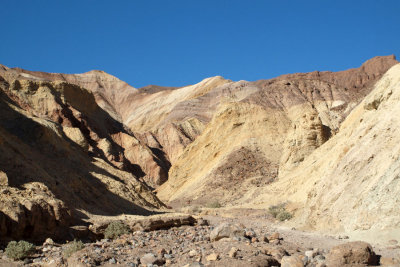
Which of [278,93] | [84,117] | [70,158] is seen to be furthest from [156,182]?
[70,158]

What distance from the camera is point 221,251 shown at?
12.1 m

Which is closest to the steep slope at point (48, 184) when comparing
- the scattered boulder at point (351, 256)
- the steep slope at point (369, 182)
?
the steep slope at point (369, 182)

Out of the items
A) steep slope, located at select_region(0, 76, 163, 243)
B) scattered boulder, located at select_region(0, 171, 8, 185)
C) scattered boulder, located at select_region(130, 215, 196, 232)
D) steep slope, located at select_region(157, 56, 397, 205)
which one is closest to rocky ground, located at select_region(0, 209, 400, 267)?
scattered boulder, located at select_region(130, 215, 196, 232)

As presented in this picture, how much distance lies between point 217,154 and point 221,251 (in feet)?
141

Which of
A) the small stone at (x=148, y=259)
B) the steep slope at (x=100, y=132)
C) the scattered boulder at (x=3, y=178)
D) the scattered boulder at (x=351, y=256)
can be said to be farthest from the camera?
the steep slope at (x=100, y=132)

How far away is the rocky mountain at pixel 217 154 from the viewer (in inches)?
658

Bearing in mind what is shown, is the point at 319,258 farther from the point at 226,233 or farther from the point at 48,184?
the point at 48,184

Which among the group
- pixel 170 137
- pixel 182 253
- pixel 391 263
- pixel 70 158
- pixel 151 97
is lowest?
pixel 391 263

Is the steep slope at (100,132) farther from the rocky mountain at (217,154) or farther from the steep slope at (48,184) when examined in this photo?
the steep slope at (48,184)

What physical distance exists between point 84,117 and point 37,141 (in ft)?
122

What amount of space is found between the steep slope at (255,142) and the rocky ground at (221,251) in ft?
79.7

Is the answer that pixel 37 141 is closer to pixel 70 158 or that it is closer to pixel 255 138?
pixel 70 158

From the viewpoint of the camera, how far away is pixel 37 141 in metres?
27.9

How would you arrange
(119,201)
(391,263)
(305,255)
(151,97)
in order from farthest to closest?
(151,97), (119,201), (305,255), (391,263)
